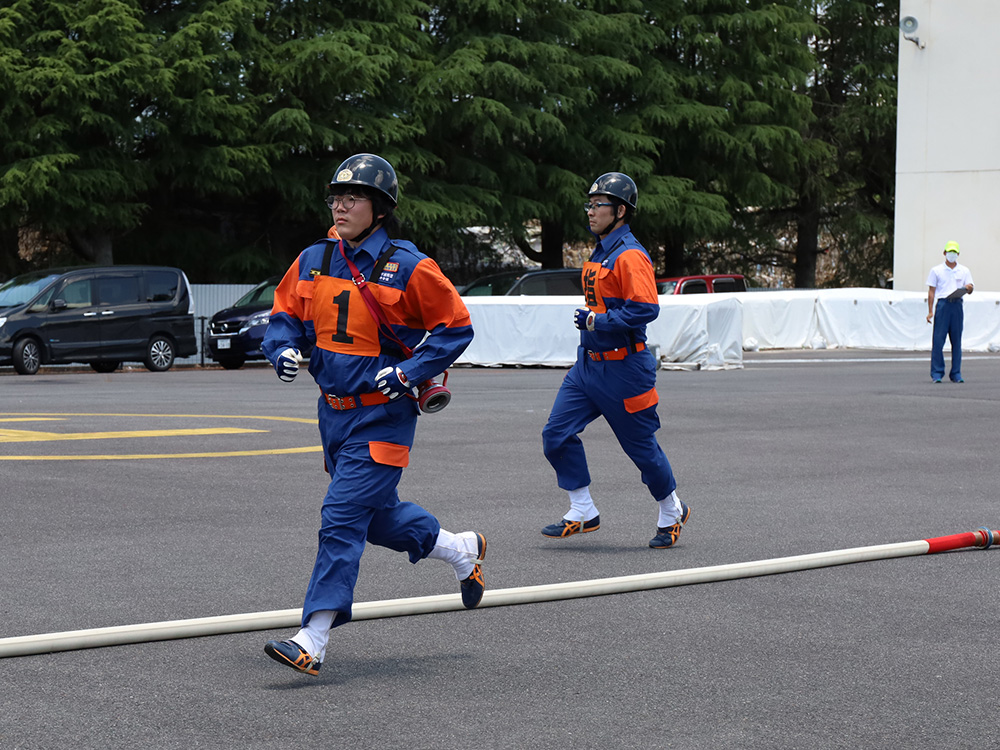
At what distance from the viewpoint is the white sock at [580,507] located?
7930 millimetres

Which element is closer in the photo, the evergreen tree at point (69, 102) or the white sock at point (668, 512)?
the white sock at point (668, 512)

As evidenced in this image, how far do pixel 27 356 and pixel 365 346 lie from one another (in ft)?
62.1

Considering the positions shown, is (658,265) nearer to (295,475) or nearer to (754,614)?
(295,475)

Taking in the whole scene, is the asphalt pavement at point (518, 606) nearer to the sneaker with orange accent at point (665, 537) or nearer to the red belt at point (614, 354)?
the sneaker with orange accent at point (665, 537)

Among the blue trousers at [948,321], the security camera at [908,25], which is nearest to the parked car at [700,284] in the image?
the security camera at [908,25]

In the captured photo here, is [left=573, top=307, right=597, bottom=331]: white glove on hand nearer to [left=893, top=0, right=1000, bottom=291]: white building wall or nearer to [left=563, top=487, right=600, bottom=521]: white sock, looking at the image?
[left=563, top=487, right=600, bottom=521]: white sock

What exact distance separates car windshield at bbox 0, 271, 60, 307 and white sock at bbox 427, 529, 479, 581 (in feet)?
62.3

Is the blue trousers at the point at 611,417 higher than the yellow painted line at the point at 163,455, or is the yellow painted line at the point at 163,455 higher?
the blue trousers at the point at 611,417

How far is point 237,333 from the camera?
26094 mm

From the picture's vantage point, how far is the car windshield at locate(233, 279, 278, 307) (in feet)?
88.8

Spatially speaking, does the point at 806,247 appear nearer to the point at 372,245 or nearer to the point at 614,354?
the point at 614,354

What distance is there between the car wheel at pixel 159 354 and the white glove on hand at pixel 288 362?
20169 mm

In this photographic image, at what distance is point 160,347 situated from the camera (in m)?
25.1

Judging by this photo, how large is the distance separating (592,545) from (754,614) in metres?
1.77
